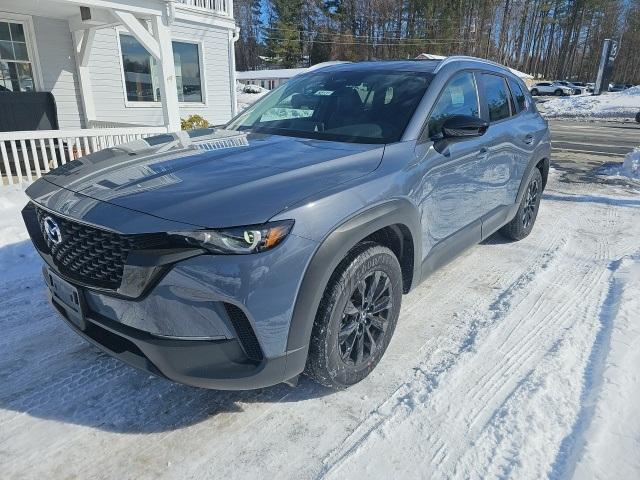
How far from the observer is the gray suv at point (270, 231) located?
189 centimetres

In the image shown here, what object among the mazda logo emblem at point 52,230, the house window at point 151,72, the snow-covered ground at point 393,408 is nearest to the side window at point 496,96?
the snow-covered ground at point 393,408

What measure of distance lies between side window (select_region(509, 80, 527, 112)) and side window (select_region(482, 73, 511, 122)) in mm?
218

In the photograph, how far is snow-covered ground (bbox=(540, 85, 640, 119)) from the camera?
82.5 feet

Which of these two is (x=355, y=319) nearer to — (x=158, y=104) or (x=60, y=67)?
(x=60, y=67)

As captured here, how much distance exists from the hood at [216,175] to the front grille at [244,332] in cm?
36

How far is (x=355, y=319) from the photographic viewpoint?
97.6 inches

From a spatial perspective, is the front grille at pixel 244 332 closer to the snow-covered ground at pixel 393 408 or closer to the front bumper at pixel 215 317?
the front bumper at pixel 215 317

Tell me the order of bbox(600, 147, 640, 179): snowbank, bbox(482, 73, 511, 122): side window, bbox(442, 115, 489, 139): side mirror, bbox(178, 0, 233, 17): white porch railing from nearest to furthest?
bbox(442, 115, 489, 139): side mirror → bbox(482, 73, 511, 122): side window → bbox(600, 147, 640, 179): snowbank → bbox(178, 0, 233, 17): white porch railing

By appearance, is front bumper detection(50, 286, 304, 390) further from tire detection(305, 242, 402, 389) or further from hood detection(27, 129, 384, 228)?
hood detection(27, 129, 384, 228)

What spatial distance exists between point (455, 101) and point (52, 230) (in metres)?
2.69

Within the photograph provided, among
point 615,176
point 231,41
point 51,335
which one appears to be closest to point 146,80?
point 231,41

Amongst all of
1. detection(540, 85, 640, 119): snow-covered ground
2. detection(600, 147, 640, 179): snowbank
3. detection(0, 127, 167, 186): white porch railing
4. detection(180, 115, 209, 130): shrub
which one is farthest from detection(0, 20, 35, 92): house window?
detection(540, 85, 640, 119): snow-covered ground

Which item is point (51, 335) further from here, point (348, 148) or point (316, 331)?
point (348, 148)

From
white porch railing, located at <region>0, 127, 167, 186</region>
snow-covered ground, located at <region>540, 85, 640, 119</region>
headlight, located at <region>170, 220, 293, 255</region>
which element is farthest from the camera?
snow-covered ground, located at <region>540, 85, 640, 119</region>
